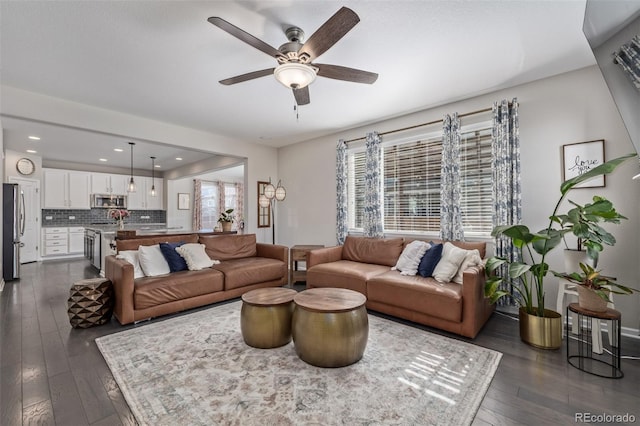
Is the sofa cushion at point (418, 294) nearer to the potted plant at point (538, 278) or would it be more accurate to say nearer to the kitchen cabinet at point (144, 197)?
the potted plant at point (538, 278)

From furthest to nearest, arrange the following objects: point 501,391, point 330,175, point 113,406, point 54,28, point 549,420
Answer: point 330,175 < point 54,28 < point 501,391 < point 113,406 < point 549,420

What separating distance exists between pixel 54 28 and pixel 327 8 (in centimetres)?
227

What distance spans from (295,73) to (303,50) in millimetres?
169

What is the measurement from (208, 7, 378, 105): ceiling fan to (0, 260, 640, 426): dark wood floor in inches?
98.9

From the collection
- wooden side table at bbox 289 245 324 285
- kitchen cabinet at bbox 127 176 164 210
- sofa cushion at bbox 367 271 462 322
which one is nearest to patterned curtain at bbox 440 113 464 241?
Answer: sofa cushion at bbox 367 271 462 322

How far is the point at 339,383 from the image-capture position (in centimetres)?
197

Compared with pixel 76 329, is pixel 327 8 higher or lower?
higher

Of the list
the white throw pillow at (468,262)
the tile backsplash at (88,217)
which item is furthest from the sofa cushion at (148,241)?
the tile backsplash at (88,217)

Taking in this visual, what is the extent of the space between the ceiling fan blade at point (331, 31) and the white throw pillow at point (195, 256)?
9.71 ft

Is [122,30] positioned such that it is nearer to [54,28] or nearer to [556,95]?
[54,28]

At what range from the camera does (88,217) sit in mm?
8086

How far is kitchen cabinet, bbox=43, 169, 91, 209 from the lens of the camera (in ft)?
23.4

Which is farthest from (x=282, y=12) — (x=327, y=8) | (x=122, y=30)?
(x=122, y=30)
